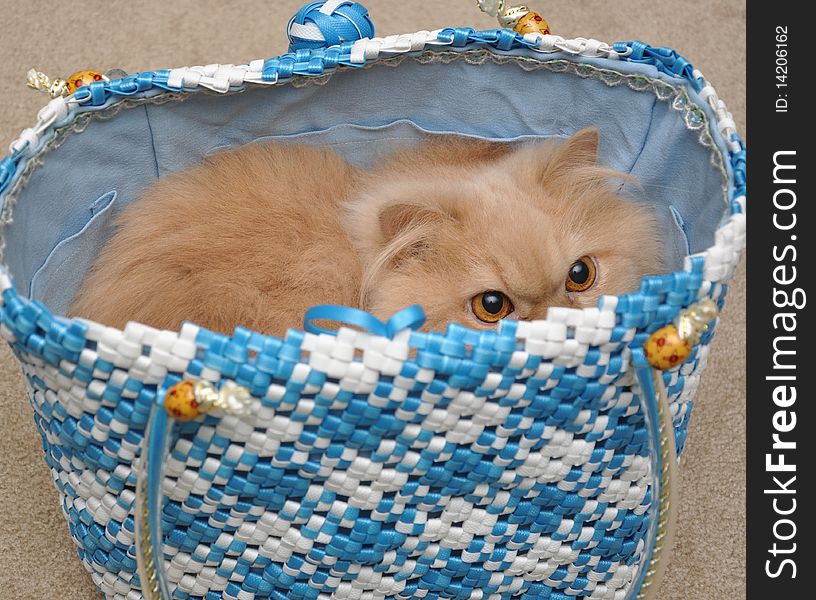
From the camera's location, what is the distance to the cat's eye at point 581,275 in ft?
3.91

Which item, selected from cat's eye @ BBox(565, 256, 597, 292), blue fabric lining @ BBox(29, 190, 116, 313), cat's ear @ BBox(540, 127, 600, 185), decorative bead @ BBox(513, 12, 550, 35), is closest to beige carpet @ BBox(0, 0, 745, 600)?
blue fabric lining @ BBox(29, 190, 116, 313)

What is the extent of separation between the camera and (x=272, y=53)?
212cm

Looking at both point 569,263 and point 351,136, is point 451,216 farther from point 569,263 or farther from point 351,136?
point 351,136

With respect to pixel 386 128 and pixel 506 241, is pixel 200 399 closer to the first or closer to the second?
pixel 506 241

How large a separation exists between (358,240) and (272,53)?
105 centimetres

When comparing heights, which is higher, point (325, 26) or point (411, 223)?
point (325, 26)

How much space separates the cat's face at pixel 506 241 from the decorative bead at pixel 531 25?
0.20m

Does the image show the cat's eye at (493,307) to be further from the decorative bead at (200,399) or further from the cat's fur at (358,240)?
the decorative bead at (200,399)

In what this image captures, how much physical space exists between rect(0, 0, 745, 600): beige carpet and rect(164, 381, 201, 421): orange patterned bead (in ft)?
2.06

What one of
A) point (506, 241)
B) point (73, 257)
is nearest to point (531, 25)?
point (506, 241)

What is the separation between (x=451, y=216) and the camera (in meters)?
1.18

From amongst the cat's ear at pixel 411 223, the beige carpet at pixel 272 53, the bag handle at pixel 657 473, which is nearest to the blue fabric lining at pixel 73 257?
the beige carpet at pixel 272 53

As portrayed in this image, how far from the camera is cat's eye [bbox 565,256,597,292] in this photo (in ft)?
3.91

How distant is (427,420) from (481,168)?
0.56 meters
